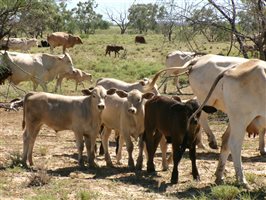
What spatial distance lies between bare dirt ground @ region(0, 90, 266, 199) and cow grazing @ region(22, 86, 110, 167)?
39cm

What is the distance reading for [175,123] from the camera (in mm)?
8367

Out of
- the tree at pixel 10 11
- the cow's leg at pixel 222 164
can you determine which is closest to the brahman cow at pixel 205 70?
the cow's leg at pixel 222 164

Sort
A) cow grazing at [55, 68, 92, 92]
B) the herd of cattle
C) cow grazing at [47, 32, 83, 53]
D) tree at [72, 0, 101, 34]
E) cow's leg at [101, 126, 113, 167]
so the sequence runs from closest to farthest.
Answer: the herd of cattle < cow's leg at [101, 126, 113, 167] < cow grazing at [55, 68, 92, 92] < cow grazing at [47, 32, 83, 53] < tree at [72, 0, 101, 34]

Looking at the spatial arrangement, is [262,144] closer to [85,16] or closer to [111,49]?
[111,49]

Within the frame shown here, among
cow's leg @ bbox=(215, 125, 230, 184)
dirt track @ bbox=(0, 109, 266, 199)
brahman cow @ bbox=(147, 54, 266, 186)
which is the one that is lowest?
dirt track @ bbox=(0, 109, 266, 199)

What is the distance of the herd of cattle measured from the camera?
757 cm

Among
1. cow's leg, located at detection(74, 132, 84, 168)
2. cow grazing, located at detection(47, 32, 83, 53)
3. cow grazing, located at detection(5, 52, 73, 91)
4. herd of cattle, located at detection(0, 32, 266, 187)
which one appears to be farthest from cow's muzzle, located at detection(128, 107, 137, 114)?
cow grazing, located at detection(47, 32, 83, 53)

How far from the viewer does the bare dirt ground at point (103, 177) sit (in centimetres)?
754

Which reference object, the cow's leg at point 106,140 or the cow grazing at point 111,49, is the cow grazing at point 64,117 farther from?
the cow grazing at point 111,49

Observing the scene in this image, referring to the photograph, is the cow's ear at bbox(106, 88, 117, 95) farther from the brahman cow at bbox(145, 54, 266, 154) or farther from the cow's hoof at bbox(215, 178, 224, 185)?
the cow's hoof at bbox(215, 178, 224, 185)

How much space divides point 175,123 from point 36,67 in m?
11.5

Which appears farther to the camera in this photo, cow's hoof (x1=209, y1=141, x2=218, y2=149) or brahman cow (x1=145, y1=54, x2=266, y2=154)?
cow's hoof (x1=209, y1=141, x2=218, y2=149)

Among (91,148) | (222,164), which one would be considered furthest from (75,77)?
(222,164)

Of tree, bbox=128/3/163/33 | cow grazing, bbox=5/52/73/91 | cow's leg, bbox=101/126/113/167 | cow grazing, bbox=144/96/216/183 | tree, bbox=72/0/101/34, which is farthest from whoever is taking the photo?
tree, bbox=72/0/101/34
